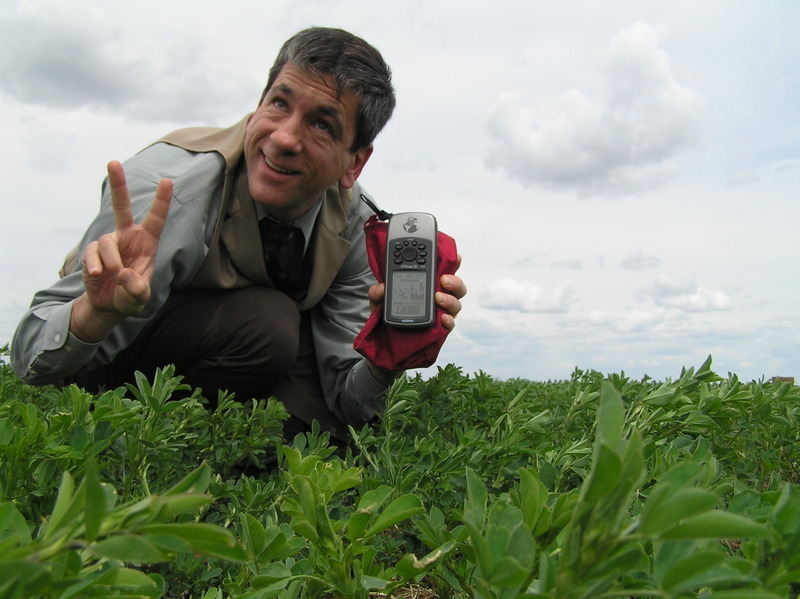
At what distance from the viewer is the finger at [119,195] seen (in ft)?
7.97

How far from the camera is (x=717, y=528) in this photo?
22.0 inches

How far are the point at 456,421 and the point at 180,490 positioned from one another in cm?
224

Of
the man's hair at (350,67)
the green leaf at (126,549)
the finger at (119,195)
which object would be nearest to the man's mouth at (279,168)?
the man's hair at (350,67)

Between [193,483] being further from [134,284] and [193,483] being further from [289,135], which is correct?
[289,135]

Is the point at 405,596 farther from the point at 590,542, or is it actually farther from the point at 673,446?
the point at 590,542

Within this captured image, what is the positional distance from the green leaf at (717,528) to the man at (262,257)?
238 centimetres

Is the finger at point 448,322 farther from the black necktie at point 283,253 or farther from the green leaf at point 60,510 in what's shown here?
the green leaf at point 60,510

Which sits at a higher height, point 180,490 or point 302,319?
point 302,319

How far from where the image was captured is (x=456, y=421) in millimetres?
2811

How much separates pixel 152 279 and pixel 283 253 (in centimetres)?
77

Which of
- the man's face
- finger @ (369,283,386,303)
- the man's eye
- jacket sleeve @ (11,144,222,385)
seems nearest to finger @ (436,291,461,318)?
finger @ (369,283,386,303)

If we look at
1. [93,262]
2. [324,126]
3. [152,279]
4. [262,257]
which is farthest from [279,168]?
[93,262]

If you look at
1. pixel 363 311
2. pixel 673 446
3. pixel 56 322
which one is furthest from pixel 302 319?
pixel 673 446

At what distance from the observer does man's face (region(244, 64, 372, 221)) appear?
329 cm
